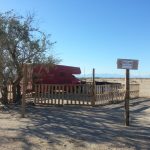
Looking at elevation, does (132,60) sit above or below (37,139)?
above

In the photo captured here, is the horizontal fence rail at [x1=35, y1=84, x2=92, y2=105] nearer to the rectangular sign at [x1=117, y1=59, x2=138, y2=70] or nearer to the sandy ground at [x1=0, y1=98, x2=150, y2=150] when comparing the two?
the sandy ground at [x1=0, y1=98, x2=150, y2=150]

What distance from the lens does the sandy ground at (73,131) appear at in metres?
10.1

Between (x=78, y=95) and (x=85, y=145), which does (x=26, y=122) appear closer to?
(x=85, y=145)

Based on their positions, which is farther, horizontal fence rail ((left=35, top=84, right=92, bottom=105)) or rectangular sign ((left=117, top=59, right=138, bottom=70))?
horizontal fence rail ((left=35, top=84, right=92, bottom=105))

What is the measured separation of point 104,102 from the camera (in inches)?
868

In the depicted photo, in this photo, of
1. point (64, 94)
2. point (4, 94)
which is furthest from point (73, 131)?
point (64, 94)

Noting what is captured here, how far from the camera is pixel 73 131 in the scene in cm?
1227

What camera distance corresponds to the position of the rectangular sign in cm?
1372

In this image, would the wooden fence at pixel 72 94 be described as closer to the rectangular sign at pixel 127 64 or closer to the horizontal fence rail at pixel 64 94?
the horizontal fence rail at pixel 64 94

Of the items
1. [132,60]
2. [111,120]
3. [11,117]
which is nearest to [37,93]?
[11,117]

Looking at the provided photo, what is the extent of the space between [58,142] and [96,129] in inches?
103

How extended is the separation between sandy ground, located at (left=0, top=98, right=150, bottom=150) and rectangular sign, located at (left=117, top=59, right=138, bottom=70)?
2.08m

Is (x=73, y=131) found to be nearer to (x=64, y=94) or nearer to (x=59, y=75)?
(x=64, y=94)

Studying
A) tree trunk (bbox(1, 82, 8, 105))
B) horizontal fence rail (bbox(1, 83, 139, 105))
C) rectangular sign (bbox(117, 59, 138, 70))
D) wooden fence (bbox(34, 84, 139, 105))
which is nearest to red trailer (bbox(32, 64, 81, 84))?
horizontal fence rail (bbox(1, 83, 139, 105))
